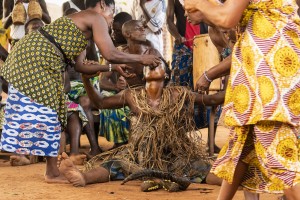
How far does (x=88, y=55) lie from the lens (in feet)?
25.0

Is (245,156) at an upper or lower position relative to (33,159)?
upper

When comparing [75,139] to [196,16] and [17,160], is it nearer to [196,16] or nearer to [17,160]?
[17,160]

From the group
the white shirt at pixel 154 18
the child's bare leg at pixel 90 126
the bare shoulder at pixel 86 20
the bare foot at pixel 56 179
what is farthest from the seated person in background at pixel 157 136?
the white shirt at pixel 154 18

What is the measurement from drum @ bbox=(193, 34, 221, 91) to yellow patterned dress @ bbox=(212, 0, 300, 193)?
3461 mm

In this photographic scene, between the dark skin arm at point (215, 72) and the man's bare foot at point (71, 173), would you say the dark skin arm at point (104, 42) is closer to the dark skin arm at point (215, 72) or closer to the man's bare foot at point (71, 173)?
the man's bare foot at point (71, 173)

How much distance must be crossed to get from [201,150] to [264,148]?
2.33 metres

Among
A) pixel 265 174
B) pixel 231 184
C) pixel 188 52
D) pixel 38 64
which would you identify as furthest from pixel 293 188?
pixel 188 52

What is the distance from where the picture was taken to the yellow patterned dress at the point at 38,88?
5199 millimetres

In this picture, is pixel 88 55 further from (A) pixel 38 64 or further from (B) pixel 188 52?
(A) pixel 38 64

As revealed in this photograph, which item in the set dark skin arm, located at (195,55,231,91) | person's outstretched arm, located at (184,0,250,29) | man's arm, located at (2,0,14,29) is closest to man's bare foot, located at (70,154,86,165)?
dark skin arm, located at (195,55,231,91)

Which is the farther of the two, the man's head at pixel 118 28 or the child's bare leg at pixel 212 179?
the man's head at pixel 118 28

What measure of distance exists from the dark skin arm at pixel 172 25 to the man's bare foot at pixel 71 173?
9.84 ft

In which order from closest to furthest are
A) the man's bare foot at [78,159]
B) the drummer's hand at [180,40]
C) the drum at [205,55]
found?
1. the man's bare foot at [78,159]
2. the drum at [205,55]
3. the drummer's hand at [180,40]

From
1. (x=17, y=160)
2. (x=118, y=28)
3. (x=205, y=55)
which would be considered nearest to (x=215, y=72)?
(x=205, y=55)
